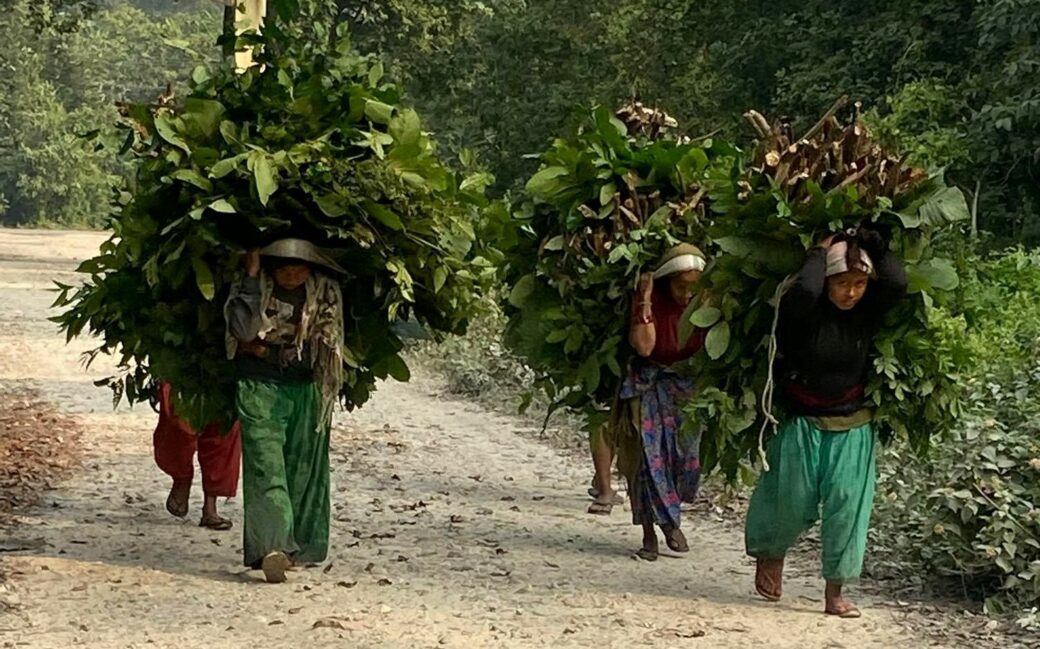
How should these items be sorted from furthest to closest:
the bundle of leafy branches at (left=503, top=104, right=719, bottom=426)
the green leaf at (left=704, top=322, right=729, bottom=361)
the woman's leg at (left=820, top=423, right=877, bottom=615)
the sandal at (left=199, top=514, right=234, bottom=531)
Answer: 1. the sandal at (left=199, top=514, right=234, bottom=531)
2. the bundle of leafy branches at (left=503, top=104, right=719, bottom=426)
3. the green leaf at (left=704, top=322, right=729, bottom=361)
4. the woman's leg at (left=820, top=423, right=877, bottom=615)

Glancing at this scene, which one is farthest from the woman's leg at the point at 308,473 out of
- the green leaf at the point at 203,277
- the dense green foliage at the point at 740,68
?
→ the dense green foliage at the point at 740,68

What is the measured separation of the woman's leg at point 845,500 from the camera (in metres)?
7.07

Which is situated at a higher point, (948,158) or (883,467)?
(948,158)

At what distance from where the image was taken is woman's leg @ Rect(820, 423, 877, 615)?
23.2ft

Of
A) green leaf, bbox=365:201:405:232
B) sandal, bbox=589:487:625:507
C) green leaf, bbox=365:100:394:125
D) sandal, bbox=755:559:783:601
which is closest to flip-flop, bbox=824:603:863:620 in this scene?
sandal, bbox=755:559:783:601

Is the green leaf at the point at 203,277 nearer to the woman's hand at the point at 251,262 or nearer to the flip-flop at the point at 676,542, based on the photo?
the woman's hand at the point at 251,262

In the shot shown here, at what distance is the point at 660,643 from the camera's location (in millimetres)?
6766

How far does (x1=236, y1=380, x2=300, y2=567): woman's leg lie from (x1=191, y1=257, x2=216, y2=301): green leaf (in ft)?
1.56

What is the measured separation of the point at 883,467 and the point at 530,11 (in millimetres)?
16969

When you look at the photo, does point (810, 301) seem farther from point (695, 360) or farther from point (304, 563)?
point (304, 563)

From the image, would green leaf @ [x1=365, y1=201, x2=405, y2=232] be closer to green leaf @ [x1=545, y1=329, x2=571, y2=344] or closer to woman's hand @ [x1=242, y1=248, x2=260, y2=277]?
woman's hand @ [x1=242, y1=248, x2=260, y2=277]

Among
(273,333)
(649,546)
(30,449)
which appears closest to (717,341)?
(649,546)

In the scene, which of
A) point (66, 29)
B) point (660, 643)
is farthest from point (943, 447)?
point (66, 29)

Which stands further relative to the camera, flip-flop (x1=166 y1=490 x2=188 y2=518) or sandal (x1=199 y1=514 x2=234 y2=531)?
flip-flop (x1=166 y1=490 x2=188 y2=518)
